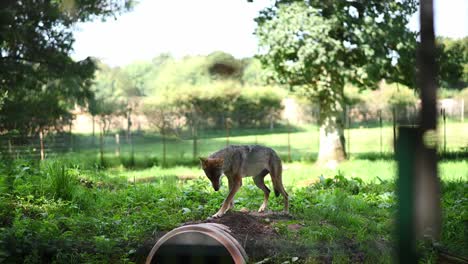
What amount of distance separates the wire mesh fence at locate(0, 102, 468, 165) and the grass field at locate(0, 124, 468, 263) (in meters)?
2.19

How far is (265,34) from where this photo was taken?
31.8 ft

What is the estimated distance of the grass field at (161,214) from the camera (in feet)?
12.8

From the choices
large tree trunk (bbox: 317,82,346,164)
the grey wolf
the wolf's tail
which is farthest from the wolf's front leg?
large tree trunk (bbox: 317,82,346,164)

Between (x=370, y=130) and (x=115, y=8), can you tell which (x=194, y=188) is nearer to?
(x=115, y=8)

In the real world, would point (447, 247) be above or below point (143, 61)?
below

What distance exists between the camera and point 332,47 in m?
9.52

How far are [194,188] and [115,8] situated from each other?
4.90 m

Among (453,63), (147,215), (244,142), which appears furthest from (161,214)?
(453,63)

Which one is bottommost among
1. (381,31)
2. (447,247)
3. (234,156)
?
(447,247)

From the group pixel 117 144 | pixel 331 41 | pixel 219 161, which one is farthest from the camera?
pixel 117 144

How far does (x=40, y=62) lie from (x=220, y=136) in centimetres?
401

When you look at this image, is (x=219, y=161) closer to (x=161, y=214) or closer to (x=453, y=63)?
(x=161, y=214)

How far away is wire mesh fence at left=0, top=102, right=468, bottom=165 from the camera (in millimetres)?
9914

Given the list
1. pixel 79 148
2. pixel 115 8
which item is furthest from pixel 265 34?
pixel 79 148
